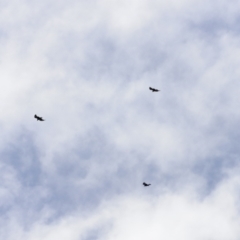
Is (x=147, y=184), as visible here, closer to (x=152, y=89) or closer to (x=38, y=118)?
(x=152, y=89)

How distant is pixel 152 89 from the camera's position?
580ft

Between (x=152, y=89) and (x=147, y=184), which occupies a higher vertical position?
(x=152, y=89)

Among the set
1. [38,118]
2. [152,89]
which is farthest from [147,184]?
[38,118]

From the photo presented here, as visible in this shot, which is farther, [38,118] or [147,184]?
[147,184]

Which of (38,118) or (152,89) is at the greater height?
(152,89)

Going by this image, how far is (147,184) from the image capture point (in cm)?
18425

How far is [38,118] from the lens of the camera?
155 metres

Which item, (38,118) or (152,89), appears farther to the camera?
(152,89)

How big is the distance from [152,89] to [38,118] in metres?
46.9

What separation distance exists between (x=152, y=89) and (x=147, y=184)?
126 feet
